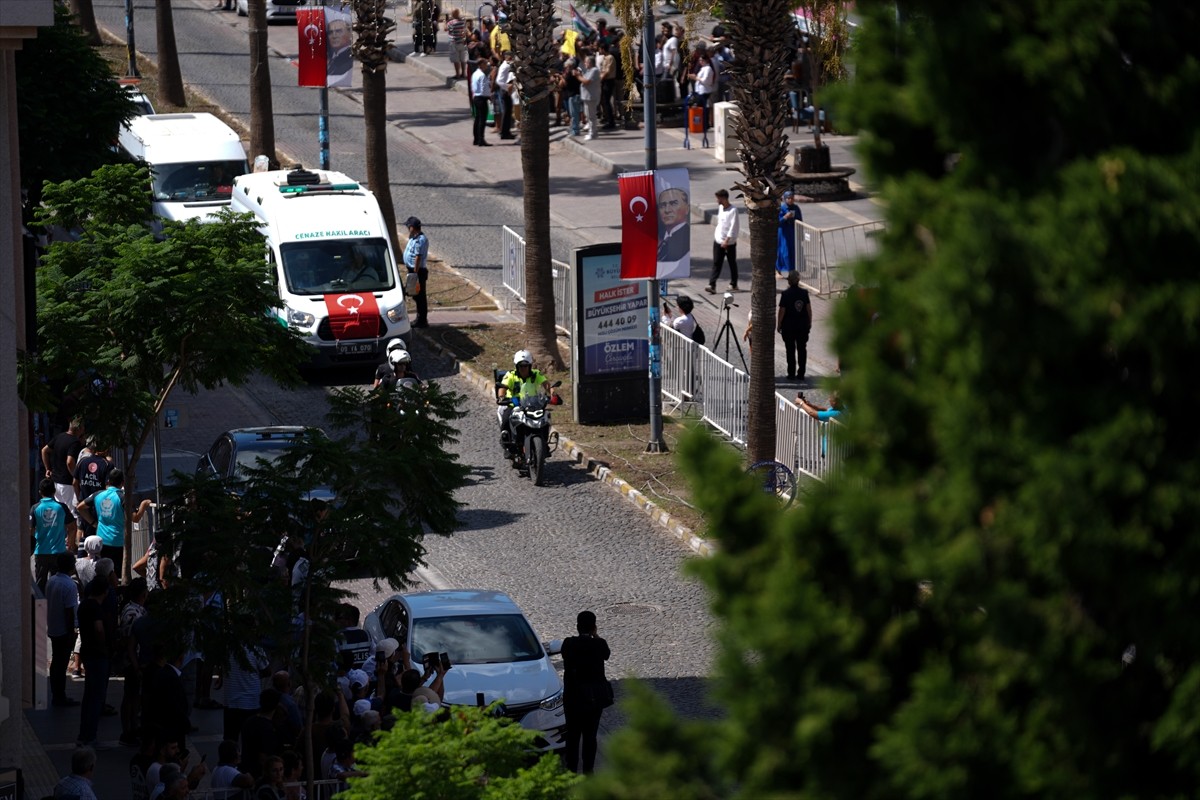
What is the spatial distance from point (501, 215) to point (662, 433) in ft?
41.0

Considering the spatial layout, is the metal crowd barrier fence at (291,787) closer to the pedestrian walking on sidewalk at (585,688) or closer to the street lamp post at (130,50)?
the pedestrian walking on sidewalk at (585,688)

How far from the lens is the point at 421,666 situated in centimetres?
1509

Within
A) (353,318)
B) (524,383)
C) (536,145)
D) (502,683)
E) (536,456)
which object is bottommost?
(502,683)

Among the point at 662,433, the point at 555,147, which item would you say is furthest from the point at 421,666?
the point at 555,147

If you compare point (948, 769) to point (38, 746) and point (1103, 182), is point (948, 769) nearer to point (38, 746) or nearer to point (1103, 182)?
point (1103, 182)

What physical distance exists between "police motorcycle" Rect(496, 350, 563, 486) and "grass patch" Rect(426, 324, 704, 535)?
962mm

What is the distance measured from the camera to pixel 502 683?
1501 cm

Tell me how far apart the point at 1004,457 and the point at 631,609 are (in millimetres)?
13831

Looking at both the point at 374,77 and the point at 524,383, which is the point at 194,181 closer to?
the point at 374,77

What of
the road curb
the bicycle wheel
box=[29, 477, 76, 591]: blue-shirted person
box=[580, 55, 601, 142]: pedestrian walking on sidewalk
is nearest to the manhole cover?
the road curb

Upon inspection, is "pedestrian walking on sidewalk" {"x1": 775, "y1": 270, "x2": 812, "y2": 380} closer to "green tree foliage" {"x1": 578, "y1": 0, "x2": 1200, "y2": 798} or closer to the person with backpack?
the person with backpack

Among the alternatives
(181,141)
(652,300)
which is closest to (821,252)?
(652,300)

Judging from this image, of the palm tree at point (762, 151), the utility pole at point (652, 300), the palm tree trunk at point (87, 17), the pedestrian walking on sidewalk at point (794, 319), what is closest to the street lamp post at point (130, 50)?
the palm tree trunk at point (87, 17)

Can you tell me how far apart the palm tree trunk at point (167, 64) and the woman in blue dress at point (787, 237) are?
18.4 meters
